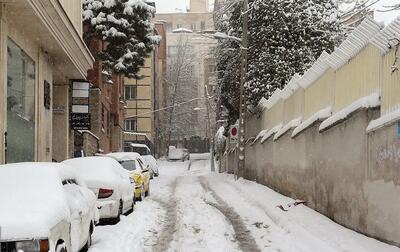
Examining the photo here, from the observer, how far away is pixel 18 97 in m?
15.6

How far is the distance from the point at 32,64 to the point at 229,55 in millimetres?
14358

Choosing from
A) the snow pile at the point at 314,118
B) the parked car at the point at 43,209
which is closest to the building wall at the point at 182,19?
the snow pile at the point at 314,118

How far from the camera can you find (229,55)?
30.0 metres

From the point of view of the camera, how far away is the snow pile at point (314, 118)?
1304cm

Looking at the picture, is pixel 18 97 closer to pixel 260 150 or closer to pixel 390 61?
pixel 390 61

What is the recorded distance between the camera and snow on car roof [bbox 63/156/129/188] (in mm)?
12273

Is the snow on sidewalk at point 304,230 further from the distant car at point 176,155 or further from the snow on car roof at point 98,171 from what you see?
the distant car at point 176,155

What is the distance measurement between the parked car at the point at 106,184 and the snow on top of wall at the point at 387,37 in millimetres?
5892

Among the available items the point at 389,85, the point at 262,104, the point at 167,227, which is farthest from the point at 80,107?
the point at 389,85

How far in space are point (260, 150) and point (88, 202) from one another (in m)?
16.0

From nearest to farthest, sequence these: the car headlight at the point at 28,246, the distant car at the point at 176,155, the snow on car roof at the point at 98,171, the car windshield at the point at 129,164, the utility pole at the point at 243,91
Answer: the car headlight at the point at 28,246
the snow on car roof at the point at 98,171
the car windshield at the point at 129,164
the utility pole at the point at 243,91
the distant car at the point at 176,155

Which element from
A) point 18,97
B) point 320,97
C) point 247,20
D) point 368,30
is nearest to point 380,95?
point 368,30

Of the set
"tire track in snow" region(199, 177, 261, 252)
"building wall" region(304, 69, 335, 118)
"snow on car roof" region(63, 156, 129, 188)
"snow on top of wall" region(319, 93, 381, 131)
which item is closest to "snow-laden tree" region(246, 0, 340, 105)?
"tire track in snow" region(199, 177, 261, 252)

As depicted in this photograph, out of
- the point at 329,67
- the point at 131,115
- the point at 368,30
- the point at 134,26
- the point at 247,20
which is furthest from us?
the point at 131,115
